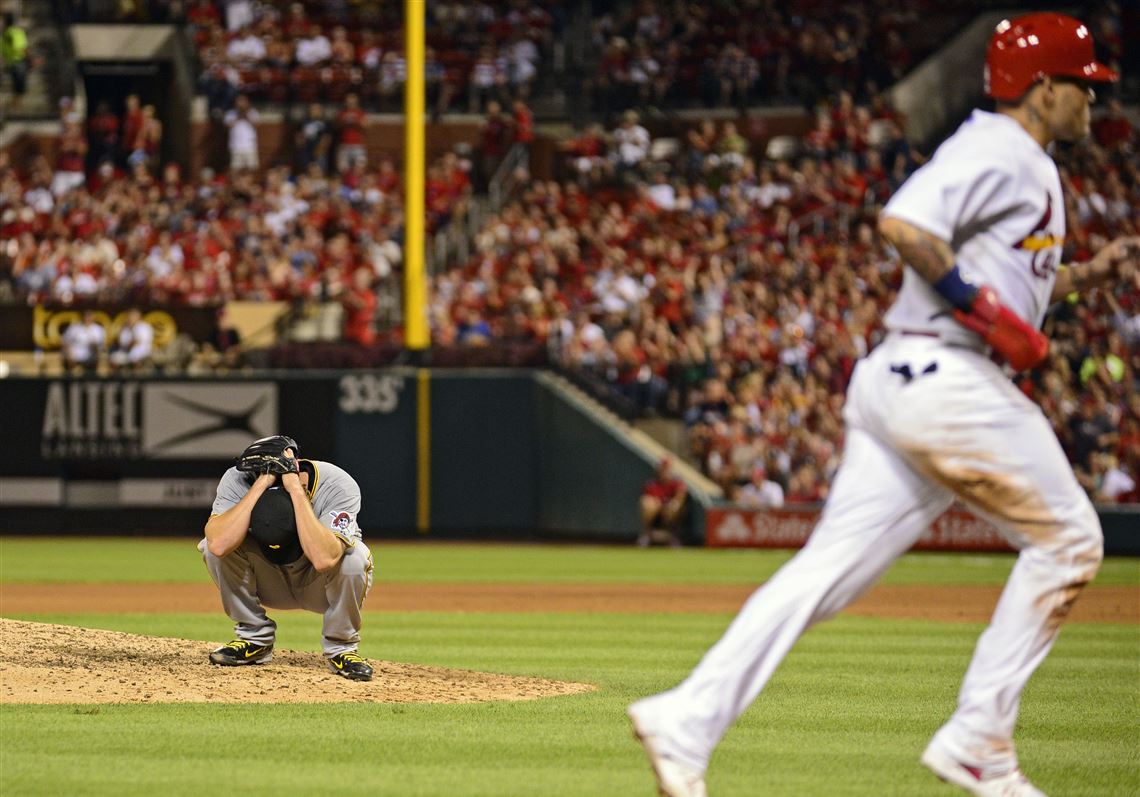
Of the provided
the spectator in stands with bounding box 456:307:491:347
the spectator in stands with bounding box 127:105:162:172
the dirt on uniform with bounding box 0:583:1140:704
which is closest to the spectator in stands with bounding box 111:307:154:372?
the spectator in stands with bounding box 456:307:491:347

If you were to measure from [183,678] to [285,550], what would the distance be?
71 centimetres

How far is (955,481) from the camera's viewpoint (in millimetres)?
4621

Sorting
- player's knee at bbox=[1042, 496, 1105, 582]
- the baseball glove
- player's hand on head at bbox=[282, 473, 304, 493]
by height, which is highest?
player's knee at bbox=[1042, 496, 1105, 582]

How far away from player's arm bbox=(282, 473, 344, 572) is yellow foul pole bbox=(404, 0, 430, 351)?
15.4 m

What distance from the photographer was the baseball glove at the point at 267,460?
7469 millimetres

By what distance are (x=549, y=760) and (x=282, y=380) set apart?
57.7ft

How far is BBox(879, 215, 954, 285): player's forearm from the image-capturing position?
458cm

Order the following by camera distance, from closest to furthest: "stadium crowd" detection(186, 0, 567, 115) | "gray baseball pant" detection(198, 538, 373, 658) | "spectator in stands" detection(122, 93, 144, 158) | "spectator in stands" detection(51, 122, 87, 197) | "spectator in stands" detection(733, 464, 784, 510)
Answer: "gray baseball pant" detection(198, 538, 373, 658) < "spectator in stands" detection(733, 464, 784, 510) < "spectator in stands" detection(51, 122, 87, 197) < "spectator in stands" detection(122, 93, 144, 158) < "stadium crowd" detection(186, 0, 567, 115)

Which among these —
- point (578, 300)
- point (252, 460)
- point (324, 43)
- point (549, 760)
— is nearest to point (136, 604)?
point (252, 460)

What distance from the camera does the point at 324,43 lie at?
30750 mm

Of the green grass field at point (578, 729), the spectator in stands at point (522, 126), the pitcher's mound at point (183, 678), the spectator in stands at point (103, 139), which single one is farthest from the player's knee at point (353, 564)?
the spectator in stands at point (103, 139)

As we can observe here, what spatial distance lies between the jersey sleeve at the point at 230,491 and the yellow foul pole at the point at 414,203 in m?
15.1

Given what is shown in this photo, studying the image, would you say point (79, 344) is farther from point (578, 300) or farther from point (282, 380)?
point (578, 300)

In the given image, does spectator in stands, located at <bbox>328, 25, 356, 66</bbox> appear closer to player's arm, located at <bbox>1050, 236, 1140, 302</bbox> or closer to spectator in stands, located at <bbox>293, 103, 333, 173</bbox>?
spectator in stands, located at <bbox>293, 103, 333, 173</bbox>
